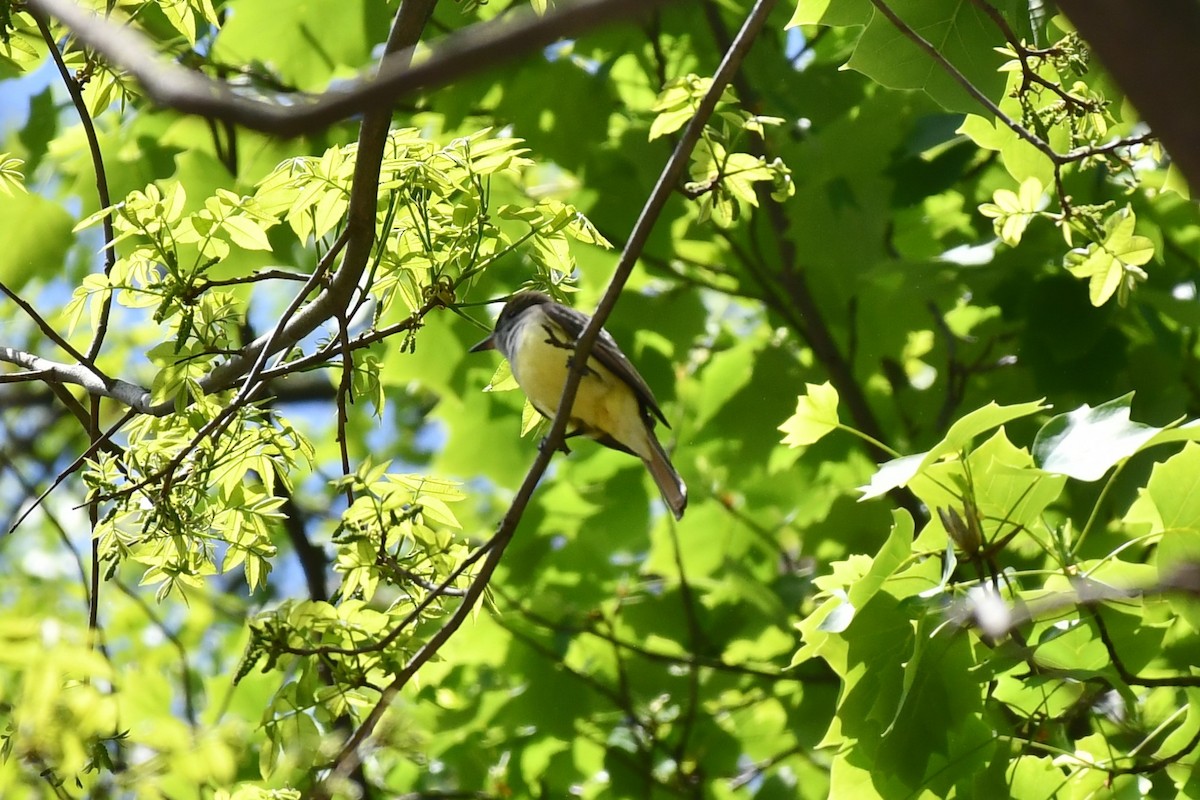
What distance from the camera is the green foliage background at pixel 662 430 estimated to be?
2.67 meters

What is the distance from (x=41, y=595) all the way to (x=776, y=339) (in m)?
3.68

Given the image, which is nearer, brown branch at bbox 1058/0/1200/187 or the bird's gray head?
brown branch at bbox 1058/0/1200/187

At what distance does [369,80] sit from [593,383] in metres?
3.71

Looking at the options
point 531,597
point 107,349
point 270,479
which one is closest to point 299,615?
point 270,479

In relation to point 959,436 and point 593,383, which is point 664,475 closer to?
point 593,383

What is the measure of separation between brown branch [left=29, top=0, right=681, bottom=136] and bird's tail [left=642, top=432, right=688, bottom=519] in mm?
3561

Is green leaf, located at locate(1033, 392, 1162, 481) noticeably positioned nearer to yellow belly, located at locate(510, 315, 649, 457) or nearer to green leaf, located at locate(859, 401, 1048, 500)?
green leaf, located at locate(859, 401, 1048, 500)

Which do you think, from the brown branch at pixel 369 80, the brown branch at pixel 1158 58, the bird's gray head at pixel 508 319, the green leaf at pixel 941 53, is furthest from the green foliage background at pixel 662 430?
the brown branch at pixel 1158 58

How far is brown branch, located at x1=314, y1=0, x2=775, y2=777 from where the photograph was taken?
236cm

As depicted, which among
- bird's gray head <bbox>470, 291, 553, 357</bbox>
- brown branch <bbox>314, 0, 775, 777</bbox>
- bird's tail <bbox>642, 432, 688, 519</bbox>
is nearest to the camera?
brown branch <bbox>314, 0, 775, 777</bbox>

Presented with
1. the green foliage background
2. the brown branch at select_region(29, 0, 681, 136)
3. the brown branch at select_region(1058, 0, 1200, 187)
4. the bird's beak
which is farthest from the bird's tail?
the brown branch at select_region(1058, 0, 1200, 187)

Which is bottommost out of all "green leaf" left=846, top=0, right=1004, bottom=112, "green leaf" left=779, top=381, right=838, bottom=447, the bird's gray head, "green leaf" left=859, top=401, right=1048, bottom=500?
"green leaf" left=859, top=401, right=1048, bottom=500

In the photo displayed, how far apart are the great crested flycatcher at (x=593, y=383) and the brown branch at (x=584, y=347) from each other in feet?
4.92

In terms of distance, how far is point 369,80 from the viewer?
31.4 inches
